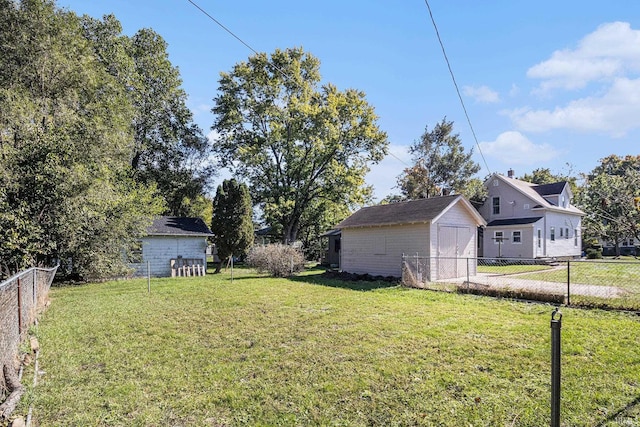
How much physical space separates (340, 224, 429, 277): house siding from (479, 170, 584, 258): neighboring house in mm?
12869

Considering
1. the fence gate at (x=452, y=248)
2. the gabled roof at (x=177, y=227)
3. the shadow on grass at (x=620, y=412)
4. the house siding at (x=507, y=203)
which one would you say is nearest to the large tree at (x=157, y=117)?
the gabled roof at (x=177, y=227)

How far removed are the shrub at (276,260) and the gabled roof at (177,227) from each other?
15.7ft

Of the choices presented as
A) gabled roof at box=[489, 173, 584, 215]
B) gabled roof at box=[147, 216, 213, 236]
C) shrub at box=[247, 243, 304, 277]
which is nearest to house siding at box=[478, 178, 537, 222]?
gabled roof at box=[489, 173, 584, 215]

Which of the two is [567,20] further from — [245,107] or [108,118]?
[245,107]

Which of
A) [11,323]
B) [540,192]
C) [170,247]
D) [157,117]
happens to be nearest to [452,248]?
[11,323]

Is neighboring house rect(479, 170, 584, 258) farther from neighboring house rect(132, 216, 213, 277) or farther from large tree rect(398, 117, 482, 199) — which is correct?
neighboring house rect(132, 216, 213, 277)

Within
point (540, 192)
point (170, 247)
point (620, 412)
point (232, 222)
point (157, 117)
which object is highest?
point (157, 117)

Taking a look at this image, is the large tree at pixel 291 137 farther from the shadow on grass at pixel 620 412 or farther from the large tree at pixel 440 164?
the shadow on grass at pixel 620 412

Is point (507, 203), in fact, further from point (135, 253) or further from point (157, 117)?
point (157, 117)

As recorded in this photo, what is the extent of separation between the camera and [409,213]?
50.3 ft

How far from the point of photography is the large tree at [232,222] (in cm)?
2075

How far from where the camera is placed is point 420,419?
343cm

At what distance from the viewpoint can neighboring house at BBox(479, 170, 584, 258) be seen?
944 inches

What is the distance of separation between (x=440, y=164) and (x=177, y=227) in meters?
24.8
